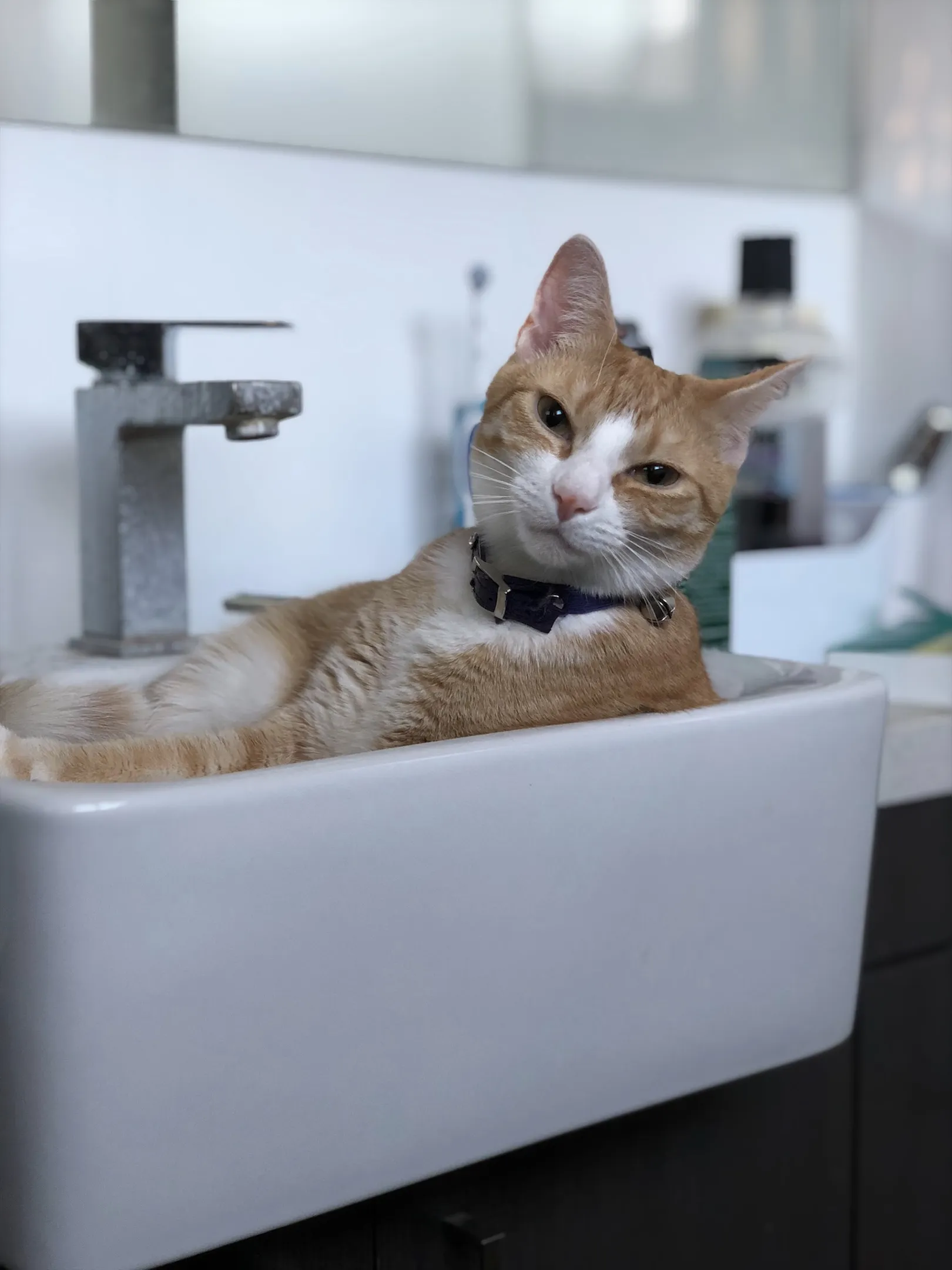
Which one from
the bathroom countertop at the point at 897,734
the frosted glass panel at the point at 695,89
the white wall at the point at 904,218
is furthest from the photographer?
the white wall at the point at 904,218

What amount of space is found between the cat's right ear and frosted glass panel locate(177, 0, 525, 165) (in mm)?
484

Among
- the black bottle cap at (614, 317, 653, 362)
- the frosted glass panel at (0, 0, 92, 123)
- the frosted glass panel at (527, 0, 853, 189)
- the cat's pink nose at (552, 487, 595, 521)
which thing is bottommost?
the cat's pink nose at (552, 487, 595, 521)

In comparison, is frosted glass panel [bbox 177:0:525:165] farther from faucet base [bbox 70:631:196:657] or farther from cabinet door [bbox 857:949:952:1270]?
cabinet door [bbox 857:949:952:1270]

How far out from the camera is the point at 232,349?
1089 mm

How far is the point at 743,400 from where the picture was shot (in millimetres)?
678

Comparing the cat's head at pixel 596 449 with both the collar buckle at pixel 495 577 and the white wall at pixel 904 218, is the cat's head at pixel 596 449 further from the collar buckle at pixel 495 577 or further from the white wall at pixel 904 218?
the white wall at pixel 904 218

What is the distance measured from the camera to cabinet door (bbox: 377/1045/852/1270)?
674 millimetres

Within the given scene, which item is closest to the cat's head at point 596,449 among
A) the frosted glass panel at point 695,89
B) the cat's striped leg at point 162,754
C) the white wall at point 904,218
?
the cat's striped leg at point 162,754

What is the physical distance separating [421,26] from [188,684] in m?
0.69

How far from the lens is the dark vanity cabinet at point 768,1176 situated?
26.2 inches

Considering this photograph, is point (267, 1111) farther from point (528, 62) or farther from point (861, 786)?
point (528, 62)

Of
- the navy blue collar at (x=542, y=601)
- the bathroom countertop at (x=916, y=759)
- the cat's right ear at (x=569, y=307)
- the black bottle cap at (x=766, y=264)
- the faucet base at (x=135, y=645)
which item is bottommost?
the bathroom countertop at (x=916, y=759)

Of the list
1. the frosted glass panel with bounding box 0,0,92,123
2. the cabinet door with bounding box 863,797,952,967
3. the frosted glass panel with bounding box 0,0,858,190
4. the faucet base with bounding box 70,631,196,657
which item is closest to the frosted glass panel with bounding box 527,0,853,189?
the frosted glass panel with bounding box 0,0,858,190

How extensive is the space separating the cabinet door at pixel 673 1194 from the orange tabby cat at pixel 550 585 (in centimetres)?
24
